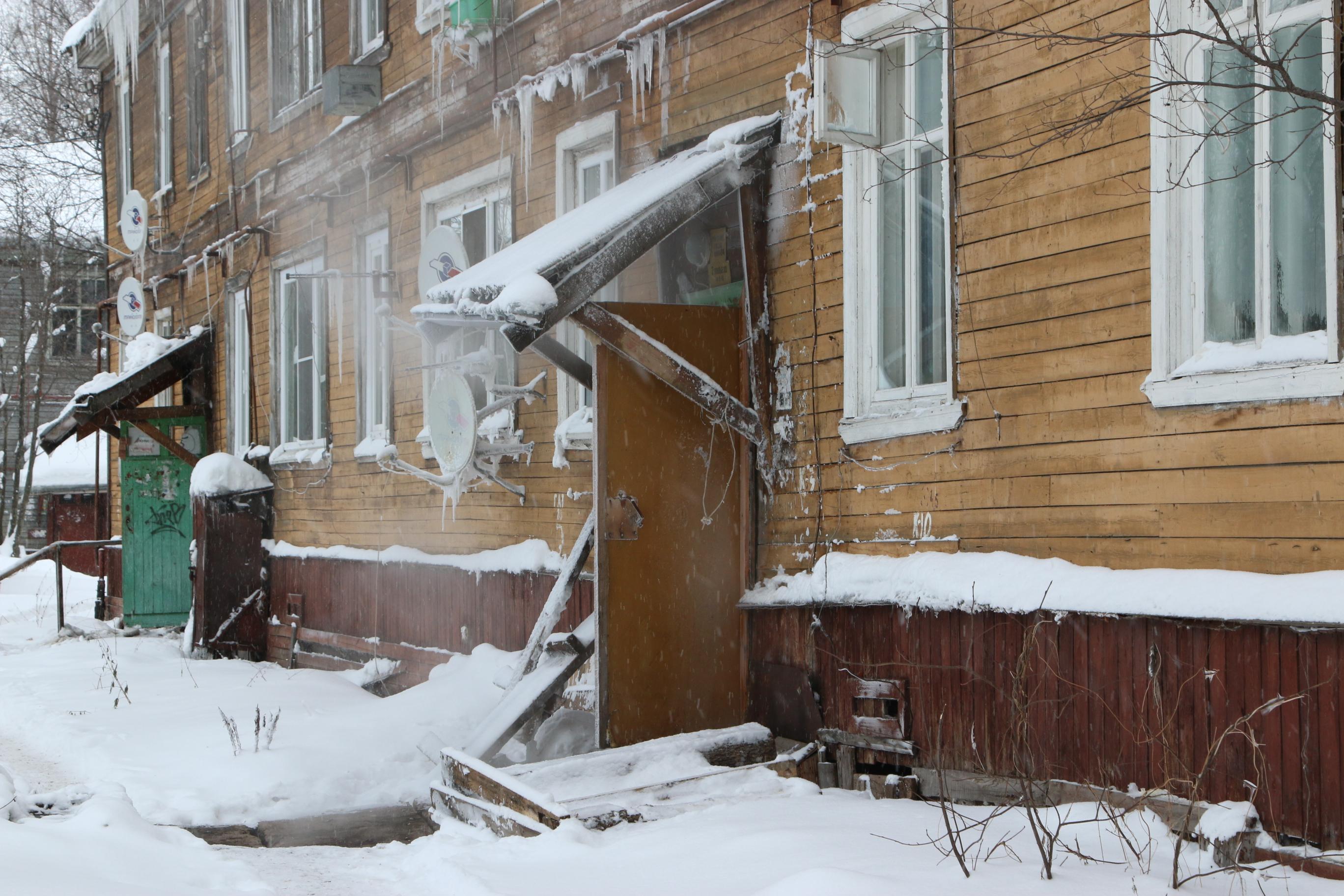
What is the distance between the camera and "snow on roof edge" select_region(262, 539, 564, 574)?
961 cm

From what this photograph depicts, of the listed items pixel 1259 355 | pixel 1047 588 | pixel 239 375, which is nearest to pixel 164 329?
pixel 239 375

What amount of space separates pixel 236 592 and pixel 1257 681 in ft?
38.1

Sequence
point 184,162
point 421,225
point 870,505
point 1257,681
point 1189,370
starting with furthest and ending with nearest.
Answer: point 184,162, point 421,225, point 870,505, point 1189,370, point 1257,681

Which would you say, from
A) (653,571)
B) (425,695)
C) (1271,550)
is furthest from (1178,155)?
(425,695)

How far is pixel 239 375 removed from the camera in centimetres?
1583

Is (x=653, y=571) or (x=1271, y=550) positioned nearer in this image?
(x=1271, y=550)

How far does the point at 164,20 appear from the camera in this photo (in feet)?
59.3

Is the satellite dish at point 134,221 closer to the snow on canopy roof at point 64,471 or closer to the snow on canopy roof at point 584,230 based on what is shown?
the snow on canopy roof at point 584,230

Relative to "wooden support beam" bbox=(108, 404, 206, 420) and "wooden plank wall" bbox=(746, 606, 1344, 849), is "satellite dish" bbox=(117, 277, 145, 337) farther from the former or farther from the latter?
"wooden plank wall" bbox=(746, 606, 1344, 849)

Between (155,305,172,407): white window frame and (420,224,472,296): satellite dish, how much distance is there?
355 inches

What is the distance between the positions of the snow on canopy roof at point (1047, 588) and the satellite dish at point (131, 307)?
42.3 feet

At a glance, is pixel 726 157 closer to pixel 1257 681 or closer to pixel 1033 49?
pixel 1033 49

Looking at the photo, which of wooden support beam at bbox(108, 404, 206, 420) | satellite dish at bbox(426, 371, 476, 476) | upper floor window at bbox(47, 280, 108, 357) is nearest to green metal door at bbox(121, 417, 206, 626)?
wooden support beam at bbox(108, 404, 206, 420)

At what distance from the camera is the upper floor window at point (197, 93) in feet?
54.8
